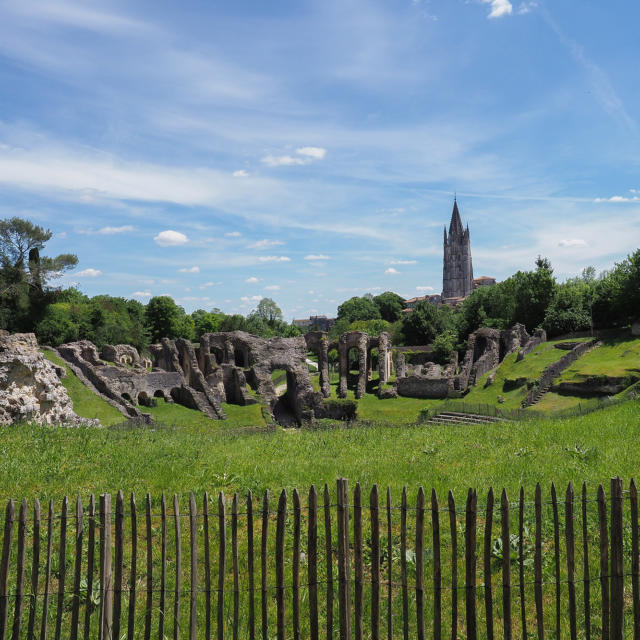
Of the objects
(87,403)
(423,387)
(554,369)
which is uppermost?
(554,369)

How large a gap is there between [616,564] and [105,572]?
5128mm

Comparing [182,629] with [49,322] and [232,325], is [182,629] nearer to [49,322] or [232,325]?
[49,322]

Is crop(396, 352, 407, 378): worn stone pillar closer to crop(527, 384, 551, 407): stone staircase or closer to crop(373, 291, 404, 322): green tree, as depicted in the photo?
crop(527, 384, 551, 407): stone staircase

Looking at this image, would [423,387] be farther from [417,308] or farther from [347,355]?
[417,308]

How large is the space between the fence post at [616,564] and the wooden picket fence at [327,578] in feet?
0.03

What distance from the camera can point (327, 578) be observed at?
5.02 m

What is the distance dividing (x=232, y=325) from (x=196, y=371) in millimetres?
61981

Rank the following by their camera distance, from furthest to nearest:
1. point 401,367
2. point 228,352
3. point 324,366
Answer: point 401,367, point 324,366, point 228,352

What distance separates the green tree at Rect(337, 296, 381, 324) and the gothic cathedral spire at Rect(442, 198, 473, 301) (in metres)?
56.1

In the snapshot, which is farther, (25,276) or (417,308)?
(417,308)

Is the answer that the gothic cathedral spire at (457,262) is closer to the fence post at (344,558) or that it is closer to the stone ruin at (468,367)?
the stone ruin at (468,367)

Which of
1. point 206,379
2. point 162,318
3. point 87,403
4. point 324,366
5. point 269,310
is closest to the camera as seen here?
point 87,403

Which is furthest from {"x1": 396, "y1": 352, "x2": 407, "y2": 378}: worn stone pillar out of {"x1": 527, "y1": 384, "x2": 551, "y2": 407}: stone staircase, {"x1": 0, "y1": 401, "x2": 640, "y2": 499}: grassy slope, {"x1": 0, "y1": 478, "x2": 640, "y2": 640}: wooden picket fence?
{"x1": 0, "y1": 478, "x2": 640, "y2": 640}: wooden picket fence

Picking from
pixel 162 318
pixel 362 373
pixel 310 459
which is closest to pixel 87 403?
pixel 310 459
